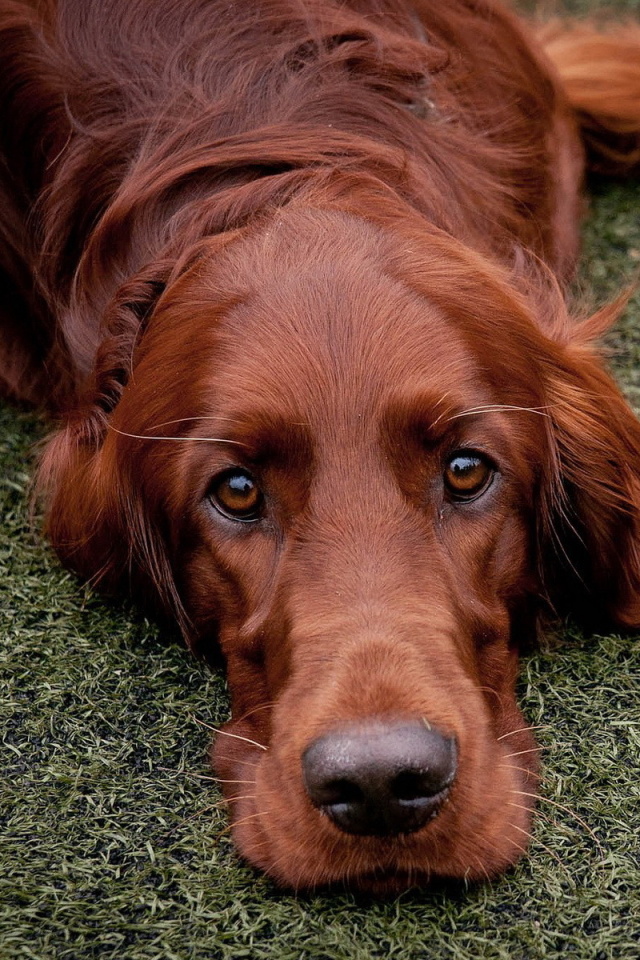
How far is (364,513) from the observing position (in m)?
2.90

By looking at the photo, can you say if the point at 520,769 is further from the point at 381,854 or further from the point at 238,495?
the point at 238,495

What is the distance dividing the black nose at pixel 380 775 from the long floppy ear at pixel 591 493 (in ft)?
3.33

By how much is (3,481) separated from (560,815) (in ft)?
7.04

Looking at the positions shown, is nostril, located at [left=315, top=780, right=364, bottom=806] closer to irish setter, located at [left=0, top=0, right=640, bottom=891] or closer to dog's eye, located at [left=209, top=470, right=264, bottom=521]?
irish setter, located at [left=0, top=0, right=640, bottom=891]

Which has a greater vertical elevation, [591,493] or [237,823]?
[591,493]

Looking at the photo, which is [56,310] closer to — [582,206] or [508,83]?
[508,83]

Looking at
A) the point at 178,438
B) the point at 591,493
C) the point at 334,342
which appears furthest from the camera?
the point at 591,493

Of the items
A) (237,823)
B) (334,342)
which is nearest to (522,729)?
(237,823)

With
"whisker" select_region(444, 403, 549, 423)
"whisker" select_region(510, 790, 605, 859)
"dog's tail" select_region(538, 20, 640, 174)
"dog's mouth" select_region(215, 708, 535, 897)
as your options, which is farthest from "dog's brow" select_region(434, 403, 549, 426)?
"dog's tail" select_region(538, 20, 640, 174)

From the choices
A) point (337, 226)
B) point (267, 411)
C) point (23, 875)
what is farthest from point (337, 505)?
point (23, 875)

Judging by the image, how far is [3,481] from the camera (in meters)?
4.19

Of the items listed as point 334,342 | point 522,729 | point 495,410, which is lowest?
point 522,729

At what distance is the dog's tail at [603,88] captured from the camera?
567 centimetres

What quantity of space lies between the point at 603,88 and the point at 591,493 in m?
3.03
